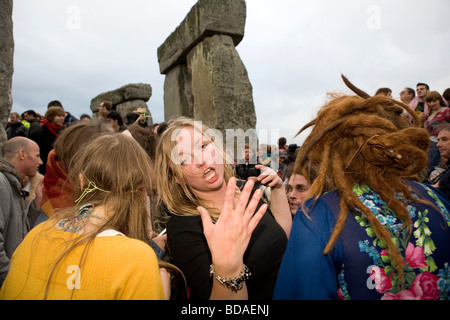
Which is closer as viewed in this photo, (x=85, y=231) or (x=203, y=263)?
(x=85, y=231)

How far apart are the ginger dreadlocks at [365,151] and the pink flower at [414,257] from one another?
8 cm

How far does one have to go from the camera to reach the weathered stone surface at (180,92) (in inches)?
191

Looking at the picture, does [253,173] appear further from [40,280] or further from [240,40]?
[40,280]

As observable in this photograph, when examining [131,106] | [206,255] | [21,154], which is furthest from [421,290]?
[131,106]

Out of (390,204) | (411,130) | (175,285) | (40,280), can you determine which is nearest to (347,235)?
(390,204)

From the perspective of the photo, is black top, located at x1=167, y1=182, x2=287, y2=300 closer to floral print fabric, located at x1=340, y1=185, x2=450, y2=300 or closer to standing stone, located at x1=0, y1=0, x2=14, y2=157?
floral print fabric, located at x1=340, y1=185, x2=450, y2=300

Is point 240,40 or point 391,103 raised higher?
point 240,40

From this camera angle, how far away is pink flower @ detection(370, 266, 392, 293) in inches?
37.0

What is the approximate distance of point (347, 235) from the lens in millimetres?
968

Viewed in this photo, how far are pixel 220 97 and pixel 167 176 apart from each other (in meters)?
2.53

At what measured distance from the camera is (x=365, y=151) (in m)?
1.06

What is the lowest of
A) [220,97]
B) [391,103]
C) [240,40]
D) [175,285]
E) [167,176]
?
[175,285]
